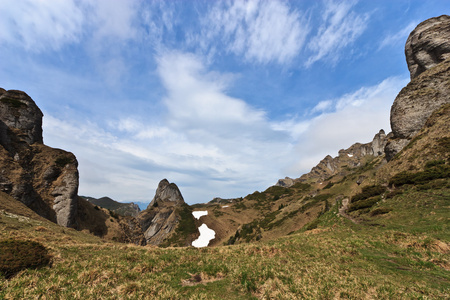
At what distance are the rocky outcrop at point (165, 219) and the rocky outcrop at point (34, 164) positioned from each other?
56.7 meters

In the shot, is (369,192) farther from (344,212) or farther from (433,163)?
(433,163)

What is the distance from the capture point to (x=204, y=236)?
9600cm

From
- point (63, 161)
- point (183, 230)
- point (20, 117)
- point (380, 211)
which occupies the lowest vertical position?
point (183, 230)

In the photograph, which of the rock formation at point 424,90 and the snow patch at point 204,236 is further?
the snow patch at point 204,236

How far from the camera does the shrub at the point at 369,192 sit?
3466cm

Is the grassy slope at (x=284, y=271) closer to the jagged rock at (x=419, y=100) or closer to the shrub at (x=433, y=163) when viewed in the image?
the shrub at (x=433, y=163)

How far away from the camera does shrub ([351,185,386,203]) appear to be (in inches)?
1364

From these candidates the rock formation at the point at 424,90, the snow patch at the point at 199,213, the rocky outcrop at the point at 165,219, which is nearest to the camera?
the rock formation at the point at 424,90

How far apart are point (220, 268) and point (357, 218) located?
27.4 m

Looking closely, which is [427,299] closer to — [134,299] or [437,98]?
[134,299]

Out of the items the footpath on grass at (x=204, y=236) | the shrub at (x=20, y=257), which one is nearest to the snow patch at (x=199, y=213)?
the footpath on grass at (x=204, y=236)

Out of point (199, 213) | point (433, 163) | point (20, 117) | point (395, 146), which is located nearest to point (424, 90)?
point (395, 146)

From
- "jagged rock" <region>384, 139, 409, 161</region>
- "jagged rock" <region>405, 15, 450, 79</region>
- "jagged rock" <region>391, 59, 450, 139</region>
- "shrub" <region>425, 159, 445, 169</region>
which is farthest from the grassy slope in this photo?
"jagged rock" <region>405, 15, 450, 79</region>

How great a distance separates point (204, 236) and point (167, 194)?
2755 inches
